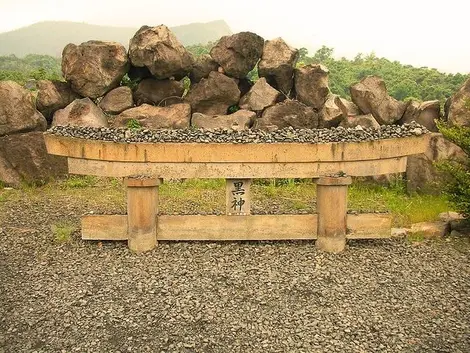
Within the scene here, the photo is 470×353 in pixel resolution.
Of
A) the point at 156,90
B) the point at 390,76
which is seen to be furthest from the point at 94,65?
the point at 390,76

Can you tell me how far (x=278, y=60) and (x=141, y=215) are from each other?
8.30m

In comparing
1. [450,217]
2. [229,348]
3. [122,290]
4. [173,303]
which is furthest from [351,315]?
[450,217]

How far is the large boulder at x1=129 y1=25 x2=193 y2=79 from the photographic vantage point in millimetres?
13836

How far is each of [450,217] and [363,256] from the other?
2.95m

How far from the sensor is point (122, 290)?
704 centimetres

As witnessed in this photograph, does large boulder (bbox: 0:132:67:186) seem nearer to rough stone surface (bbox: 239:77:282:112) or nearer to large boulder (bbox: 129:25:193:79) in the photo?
large boulder (bbox: 129:25:193:79)

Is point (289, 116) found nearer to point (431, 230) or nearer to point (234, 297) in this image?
point (431, 230)

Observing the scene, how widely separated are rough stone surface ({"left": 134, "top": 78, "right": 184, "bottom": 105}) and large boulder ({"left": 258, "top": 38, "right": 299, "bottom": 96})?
2795 mm

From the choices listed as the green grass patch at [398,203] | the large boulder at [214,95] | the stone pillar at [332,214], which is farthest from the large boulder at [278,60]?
the stone pillar at [332,214]

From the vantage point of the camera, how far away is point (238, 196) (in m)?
8.45

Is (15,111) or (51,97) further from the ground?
(51,97)

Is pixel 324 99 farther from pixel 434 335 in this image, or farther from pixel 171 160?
pixel 434 335

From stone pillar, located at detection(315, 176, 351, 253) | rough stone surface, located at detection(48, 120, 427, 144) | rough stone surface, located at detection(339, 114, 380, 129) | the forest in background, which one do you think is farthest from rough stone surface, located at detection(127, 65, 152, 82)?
stone pillar, located at detection(315, 176, 351, 253)

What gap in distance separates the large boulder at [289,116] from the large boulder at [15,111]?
21.7 ft
